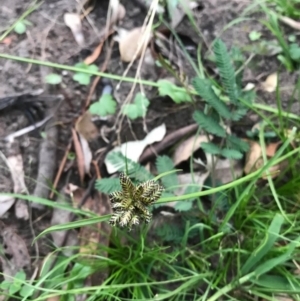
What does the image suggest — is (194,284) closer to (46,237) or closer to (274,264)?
(274,264)

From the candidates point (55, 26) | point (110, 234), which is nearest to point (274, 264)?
point (110, 234)

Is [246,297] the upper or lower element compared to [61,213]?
lower

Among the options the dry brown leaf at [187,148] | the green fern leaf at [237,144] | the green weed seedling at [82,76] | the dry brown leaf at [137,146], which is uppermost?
the green weed seedling at [82,76]

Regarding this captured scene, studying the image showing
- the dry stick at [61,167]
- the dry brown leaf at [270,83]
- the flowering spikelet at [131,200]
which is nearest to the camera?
the flowering spikelet at [131,200]

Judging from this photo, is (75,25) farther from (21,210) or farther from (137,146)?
(21,210)

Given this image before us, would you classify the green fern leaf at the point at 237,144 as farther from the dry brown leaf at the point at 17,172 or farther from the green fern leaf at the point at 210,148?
the dry brown leaf at the point at 17,172

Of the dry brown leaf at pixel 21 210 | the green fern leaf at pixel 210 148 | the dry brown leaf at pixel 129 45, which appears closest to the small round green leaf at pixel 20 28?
the dry brown leaf at pixel 129 45

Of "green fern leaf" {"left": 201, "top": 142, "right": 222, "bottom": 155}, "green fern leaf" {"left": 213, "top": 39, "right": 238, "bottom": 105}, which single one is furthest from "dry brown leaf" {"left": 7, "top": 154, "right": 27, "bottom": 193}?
"green fern leaf" {"left": 213, "top": 39, "right": 238, "bottom": 105}

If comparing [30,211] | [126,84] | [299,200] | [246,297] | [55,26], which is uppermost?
[55,26]
